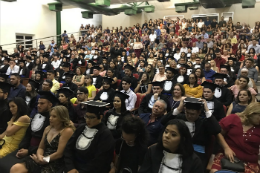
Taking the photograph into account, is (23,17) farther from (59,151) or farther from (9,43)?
(59,151)


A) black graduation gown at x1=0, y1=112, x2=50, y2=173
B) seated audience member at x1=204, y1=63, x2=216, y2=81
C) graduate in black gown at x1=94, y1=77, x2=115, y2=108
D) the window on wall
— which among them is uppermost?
the window on wall

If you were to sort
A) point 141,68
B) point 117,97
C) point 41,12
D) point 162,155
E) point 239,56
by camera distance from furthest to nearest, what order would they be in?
point 41,12, point 239,56, point 141,68, point 117,97, point 162,155

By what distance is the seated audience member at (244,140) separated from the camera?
233 centimetres

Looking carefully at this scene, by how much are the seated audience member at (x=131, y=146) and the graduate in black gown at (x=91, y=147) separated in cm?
12

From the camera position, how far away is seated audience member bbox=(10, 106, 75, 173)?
7.89 feet

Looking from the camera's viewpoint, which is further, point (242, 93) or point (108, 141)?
point (242, 93)

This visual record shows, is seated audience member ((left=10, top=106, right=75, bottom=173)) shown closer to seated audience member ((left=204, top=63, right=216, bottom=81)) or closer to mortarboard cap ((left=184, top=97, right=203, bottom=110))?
mortarboard cap ((left=184, top=97, right=203, bottom=110))

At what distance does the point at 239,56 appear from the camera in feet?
28.1

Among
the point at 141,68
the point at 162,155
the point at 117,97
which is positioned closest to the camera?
the point at 162,155

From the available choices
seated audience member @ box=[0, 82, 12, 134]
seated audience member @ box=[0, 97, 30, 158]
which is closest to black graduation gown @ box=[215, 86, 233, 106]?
seated audience member @ box=[0, 97, 30, 158]

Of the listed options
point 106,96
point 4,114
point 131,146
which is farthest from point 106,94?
point 131,146

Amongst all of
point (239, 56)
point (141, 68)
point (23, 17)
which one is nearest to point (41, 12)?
point (23, 17)

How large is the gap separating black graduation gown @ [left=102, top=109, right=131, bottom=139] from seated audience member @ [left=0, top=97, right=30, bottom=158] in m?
1.08

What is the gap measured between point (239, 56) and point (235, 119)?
6988 millimetres
